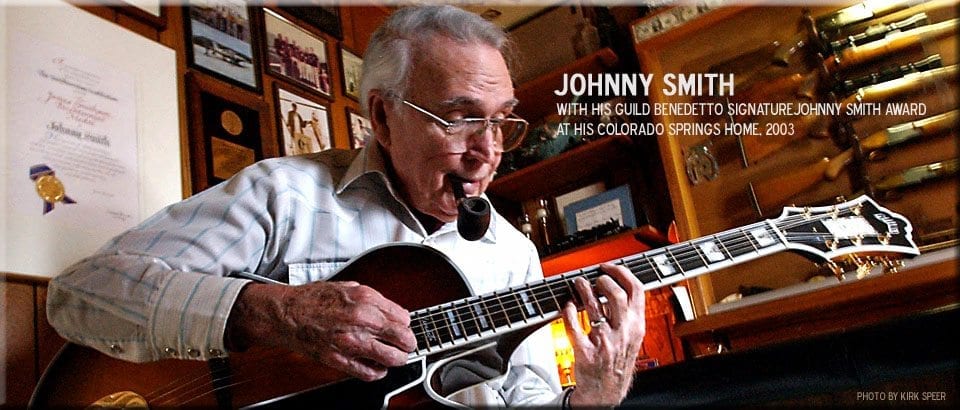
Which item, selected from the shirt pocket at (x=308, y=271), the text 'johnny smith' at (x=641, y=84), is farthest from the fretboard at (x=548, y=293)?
the text 'johnny smith' at (x=641, y=84)

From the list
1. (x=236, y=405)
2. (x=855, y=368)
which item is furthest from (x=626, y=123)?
(x=236, y=405)

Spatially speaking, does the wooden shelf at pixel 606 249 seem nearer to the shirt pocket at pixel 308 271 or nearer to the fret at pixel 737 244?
the fret at pixel 737 244

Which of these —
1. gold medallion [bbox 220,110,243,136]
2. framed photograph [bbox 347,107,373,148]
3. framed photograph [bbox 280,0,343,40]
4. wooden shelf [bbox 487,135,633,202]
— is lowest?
wooden shelf [bbox 487,135,633,202]

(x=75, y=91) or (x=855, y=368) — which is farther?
(x=75, y=91)

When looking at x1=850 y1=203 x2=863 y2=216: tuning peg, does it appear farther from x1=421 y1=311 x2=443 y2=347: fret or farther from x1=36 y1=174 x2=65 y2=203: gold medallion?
x1=36 y1=174 x2=65 y2=203: gold medallion

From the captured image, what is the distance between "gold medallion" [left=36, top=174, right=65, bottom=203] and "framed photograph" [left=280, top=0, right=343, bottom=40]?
89 centimetres

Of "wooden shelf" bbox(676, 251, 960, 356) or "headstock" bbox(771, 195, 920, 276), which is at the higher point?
"headstock" bbox(771, 195, 920, 276)

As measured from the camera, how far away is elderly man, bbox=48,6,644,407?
81cm

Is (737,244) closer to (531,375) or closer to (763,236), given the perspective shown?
(763,236)

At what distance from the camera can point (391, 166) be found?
1185 millimetres

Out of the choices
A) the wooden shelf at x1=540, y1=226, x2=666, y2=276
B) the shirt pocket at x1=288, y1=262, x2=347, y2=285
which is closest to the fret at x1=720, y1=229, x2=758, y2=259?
the shirt pocket at x1=288, y1=262, x2=347, y2=285

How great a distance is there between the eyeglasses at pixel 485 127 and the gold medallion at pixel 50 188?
2.15ft

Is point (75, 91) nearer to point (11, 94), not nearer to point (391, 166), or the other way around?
point (11, 94)

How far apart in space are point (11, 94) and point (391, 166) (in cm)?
70
